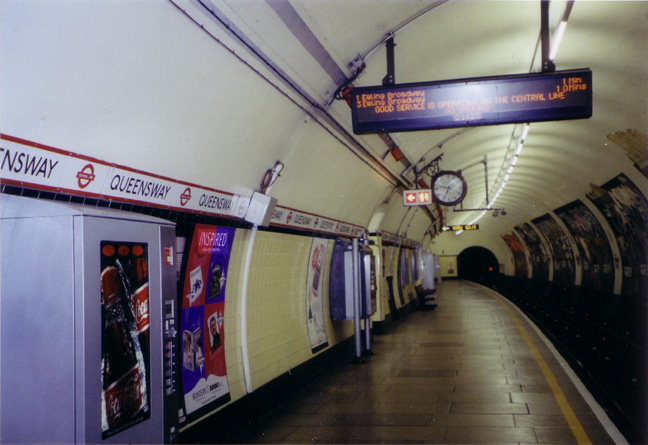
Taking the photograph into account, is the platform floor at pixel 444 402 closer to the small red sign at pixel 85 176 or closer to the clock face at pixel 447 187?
the clock face at pixel 447 187

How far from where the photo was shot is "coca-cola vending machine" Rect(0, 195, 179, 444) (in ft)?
10.9

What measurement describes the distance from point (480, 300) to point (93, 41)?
23435mm

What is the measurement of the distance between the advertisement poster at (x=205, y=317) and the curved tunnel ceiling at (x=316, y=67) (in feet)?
1.91

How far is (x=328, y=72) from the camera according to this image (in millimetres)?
6543

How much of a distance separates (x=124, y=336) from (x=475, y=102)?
12.8 ft

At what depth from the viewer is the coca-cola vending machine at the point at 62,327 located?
3.31 m

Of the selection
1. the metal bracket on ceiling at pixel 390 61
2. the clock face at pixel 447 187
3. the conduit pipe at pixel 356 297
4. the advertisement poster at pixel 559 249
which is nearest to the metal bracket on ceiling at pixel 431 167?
the clock face at pixel 447 187

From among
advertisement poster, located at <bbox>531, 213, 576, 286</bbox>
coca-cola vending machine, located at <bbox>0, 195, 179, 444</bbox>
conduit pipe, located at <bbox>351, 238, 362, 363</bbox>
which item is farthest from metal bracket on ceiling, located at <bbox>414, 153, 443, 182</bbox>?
advertisement poster, located at <bbox>531, 213, 576, 286</bbox>

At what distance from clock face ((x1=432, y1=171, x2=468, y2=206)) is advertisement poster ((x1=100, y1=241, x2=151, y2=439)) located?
9.51 m

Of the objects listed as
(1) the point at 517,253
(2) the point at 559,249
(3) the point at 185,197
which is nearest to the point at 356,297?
(3) the point at 185,197

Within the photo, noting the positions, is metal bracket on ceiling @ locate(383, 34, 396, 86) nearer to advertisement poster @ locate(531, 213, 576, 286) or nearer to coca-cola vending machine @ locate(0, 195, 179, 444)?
coca-cola vending machine @ locate(0, 195, 179, 444)

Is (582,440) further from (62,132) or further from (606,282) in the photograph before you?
(606,282)

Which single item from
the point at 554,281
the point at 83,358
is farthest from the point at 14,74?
the point at 554,281

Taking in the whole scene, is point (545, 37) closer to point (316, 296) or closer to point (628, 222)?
point (316, 296)
